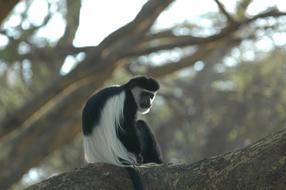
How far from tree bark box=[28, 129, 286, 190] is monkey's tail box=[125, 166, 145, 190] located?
32 mm

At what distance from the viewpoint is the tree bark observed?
2.91 meters

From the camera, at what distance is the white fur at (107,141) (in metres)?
4.29

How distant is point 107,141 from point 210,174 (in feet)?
4.32

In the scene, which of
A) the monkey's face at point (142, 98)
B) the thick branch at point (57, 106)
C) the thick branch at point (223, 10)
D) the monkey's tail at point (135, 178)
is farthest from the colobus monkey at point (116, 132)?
the thick branch at point (57, 106)

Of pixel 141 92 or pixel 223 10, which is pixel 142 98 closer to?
pixel 141 92

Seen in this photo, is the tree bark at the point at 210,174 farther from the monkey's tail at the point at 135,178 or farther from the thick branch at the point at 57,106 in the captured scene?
the thick branch at the point at 57,106

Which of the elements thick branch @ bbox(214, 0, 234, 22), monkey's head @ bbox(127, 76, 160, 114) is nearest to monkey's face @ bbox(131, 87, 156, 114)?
monkey's head @ bbox(127, 76, 160, 114)

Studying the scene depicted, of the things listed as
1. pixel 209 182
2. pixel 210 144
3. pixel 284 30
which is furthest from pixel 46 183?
pixel 210 144

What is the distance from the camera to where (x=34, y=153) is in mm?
7691

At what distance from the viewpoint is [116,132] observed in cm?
438

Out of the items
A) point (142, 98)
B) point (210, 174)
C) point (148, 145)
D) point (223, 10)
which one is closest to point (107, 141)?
point (148, 145)

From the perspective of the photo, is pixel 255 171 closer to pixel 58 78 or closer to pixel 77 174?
pixel 77 174

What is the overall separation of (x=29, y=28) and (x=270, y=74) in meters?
3.80

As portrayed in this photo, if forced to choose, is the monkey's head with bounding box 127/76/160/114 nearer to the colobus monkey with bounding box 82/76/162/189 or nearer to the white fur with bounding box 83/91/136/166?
the colobus monkey with bounding box 82/76/162/189
